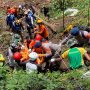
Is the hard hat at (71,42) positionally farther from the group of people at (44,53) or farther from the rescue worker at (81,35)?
the rescue worker at (81,35)

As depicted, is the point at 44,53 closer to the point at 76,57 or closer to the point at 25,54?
the point at 25,54

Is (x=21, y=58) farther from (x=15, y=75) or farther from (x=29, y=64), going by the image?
(x=15, y=75)

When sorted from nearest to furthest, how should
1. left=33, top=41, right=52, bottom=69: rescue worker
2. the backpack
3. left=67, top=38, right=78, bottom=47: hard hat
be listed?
the backpack < left=33, top=41, right=52, bottom=69: rescue worker < left=67, top=38, right=78, bottom=47: hard hat

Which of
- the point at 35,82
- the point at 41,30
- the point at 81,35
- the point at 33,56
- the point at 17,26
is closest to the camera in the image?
the point at 35,82

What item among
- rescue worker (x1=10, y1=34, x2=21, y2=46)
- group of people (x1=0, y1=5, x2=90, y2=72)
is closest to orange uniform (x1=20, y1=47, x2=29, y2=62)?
group of people (x1=0, y1=5, x2=90, y2=72)

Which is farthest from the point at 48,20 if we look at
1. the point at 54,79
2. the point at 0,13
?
the point at 54,79

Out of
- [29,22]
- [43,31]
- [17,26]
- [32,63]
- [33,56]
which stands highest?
[33,56]

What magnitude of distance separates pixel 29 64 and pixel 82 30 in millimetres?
2741

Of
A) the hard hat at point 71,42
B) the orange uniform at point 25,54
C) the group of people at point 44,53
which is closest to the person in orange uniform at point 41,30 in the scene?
the group of people at point 44,53

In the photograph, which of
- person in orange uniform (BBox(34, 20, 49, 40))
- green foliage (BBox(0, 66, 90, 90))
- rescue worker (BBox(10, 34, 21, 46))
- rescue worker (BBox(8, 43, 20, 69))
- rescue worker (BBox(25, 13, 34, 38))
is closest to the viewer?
green foliage (BBox(0, 66, 90, 90))

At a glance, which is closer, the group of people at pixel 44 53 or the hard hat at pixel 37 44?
the group of people at pixel 44 53

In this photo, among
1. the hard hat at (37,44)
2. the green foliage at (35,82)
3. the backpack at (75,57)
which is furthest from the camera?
the hard hat at (37,44)

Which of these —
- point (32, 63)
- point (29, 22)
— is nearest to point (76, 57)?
point (32, 63)

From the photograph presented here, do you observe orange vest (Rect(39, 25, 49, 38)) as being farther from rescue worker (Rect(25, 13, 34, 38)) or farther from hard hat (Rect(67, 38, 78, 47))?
rescue worker (Rect(25, 13, 34, 38))
